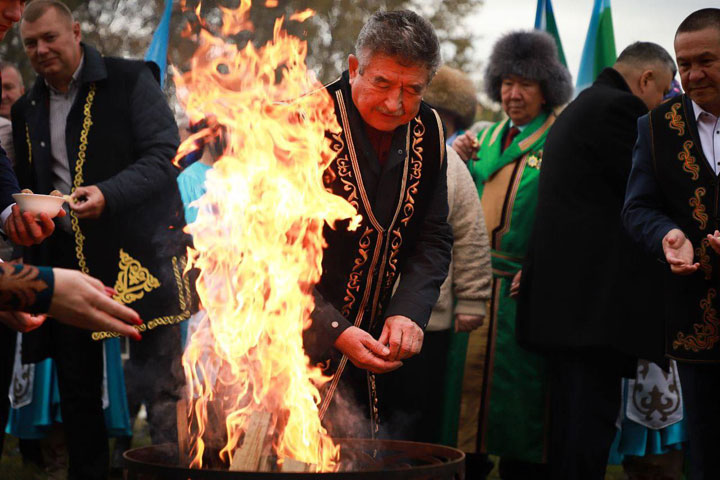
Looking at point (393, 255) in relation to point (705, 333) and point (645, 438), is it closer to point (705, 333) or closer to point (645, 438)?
point (705, 333)

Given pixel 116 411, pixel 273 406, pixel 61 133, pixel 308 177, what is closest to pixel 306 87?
pixel 308 177

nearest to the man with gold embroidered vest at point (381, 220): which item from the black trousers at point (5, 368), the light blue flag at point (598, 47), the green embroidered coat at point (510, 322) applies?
the green embroidered coat at point (510, 322)

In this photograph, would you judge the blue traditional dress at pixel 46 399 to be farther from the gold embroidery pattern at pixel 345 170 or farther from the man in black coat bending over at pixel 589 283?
the gold embroidery pattern at pixel 345 170

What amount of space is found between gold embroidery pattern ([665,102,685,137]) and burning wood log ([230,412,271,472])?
8.15ft

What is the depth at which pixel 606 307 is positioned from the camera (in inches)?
204

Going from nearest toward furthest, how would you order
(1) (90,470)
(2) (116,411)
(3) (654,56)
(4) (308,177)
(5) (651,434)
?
(4) (308,177) → (1) (90,470) → (3) (654,56) → (5) (651,434) → (2) (116,411)

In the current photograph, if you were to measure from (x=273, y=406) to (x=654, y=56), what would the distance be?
141 inches

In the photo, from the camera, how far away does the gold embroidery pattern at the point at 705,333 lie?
14.2 feet

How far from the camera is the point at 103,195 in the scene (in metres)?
5.13

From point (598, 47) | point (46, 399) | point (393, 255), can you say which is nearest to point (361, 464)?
point (393, 255)

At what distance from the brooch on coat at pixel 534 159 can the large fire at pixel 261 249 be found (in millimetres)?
2386

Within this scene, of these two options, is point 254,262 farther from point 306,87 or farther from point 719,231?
point 719,231

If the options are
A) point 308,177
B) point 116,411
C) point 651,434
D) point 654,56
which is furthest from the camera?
point 116,411

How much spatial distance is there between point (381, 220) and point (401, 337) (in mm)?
545
